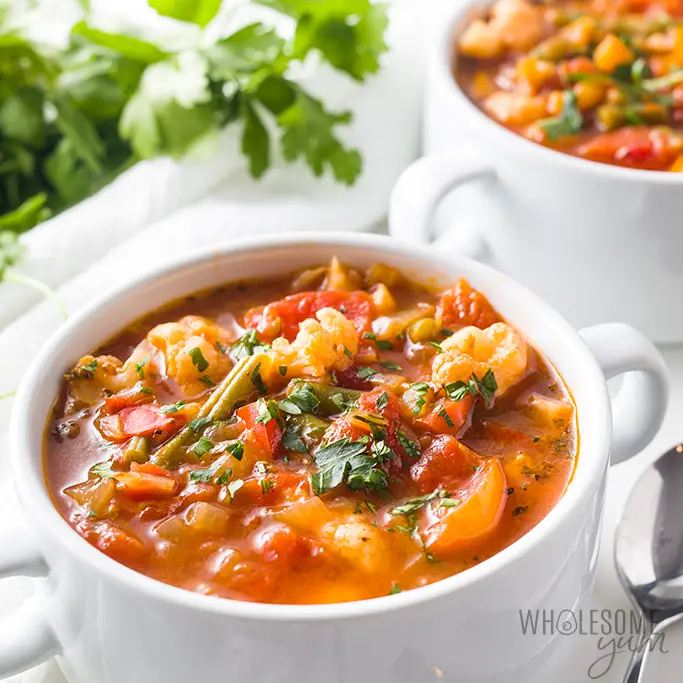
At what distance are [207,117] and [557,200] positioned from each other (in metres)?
1.06

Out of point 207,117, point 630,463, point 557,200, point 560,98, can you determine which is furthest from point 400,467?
point 207,117

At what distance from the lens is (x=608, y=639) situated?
6.40 ft

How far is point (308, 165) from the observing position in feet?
10.1

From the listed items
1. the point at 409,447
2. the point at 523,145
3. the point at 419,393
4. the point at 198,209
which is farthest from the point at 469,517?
the point at 198,209

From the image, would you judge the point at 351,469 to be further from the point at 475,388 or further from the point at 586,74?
the point at 586,74

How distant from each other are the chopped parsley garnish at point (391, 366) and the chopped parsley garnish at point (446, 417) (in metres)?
0.17

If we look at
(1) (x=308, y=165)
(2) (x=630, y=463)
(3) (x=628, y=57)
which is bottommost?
(2) (x=630, y=463)

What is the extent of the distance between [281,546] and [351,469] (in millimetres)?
179

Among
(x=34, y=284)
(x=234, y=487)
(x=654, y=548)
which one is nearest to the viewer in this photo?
(x=234, y=487)

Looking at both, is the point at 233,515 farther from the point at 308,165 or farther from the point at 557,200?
the point at 308,165

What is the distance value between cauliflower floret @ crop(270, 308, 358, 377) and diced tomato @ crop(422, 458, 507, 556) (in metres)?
0.36

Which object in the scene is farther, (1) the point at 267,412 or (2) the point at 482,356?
(2) the point at 482,356

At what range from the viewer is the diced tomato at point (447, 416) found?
5.98ft

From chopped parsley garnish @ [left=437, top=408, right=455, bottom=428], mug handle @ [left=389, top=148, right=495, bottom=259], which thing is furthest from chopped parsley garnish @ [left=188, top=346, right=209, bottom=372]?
mug handle @ [left=389, top=148, right=495, bottom=259]
